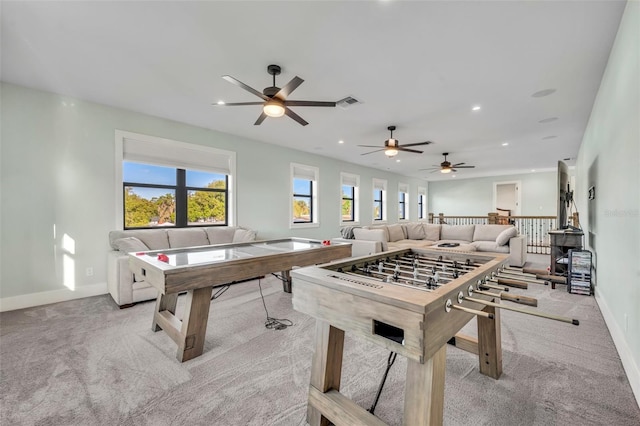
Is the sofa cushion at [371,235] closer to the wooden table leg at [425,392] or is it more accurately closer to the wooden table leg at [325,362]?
the wooden table leg at [325,362]

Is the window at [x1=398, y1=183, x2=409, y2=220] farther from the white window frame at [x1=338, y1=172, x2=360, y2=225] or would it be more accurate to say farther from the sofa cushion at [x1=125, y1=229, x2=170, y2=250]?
the sofa cushion at [x1=125, y1=229, x2=170, y2=250]

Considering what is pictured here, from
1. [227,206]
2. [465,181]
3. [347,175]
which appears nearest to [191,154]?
[227,206]

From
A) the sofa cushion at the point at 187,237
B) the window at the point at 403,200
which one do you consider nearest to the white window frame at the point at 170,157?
the sofa cushion at the point at 187,237

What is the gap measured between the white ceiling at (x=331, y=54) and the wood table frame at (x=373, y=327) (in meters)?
1.94

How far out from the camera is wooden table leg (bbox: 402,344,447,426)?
3.49ft

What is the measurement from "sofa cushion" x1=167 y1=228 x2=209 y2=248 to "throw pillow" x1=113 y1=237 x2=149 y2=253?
0.52m

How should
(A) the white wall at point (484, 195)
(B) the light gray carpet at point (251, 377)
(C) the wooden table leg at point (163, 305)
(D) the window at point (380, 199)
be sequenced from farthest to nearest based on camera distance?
(A) the white wall at point (484, 195) < (D) the window at point (380, 199) < (C) the wooden table leg at point (163, 305) < (B) the light gray carpet at point (251, 377)

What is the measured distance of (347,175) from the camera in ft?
25.5

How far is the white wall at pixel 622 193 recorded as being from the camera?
1.77 m

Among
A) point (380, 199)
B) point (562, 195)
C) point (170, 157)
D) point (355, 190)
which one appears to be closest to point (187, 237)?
point (170, 157)

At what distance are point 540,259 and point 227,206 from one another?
24.1 ft

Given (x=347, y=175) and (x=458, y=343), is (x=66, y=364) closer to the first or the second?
(x=458, y=343)

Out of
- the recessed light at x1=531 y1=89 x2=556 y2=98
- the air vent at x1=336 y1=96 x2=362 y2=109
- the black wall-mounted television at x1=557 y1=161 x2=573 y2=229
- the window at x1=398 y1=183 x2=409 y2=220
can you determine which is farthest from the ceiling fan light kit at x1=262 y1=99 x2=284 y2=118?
the window at x1=398 y1=183 x2=409 y2=220

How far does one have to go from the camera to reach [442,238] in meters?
7.08
